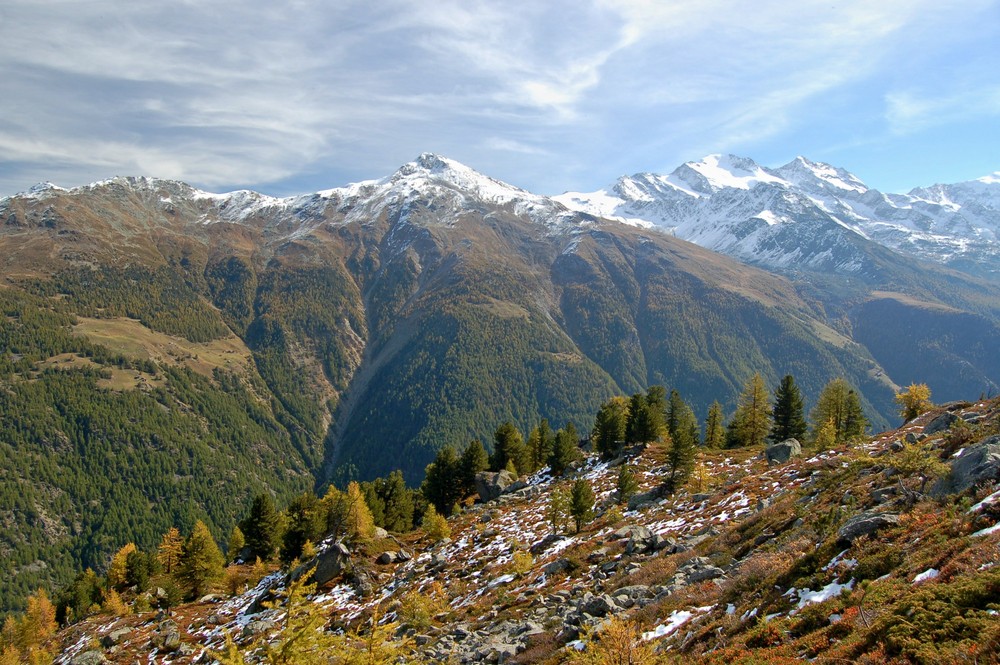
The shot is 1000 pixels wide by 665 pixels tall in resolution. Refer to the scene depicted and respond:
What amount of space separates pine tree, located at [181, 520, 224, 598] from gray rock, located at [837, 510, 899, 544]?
2767 inches

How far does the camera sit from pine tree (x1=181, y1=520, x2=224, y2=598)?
63781 mm

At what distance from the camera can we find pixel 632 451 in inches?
2884

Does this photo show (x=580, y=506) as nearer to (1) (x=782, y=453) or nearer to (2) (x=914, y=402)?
(1) (x=782, y=453)

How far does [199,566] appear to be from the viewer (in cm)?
6362

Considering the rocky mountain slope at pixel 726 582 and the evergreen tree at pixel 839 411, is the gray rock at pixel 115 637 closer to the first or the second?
the rocky mountain slope at pixel 726 582

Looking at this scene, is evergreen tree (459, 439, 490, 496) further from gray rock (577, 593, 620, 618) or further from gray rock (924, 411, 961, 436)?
gray rock (577, 593, 620, 618)

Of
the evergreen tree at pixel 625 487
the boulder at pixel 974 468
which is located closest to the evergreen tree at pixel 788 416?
the evergreen tree at pixel 625 487

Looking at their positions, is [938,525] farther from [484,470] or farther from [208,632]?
[484,470]

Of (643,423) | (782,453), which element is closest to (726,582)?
(782,453)

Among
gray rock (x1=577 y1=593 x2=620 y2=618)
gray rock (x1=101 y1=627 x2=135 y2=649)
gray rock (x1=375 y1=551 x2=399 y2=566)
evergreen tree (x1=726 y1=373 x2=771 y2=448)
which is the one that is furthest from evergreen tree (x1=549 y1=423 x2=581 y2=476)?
gray rock (x1=577 y1=593 x2=620 y2=618)

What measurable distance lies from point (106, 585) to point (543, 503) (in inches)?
2759

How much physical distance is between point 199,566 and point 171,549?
882 cm

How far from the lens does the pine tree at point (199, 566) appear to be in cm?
6378

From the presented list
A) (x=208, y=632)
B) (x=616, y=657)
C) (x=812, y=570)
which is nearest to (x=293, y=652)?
(x=616, y=657)
